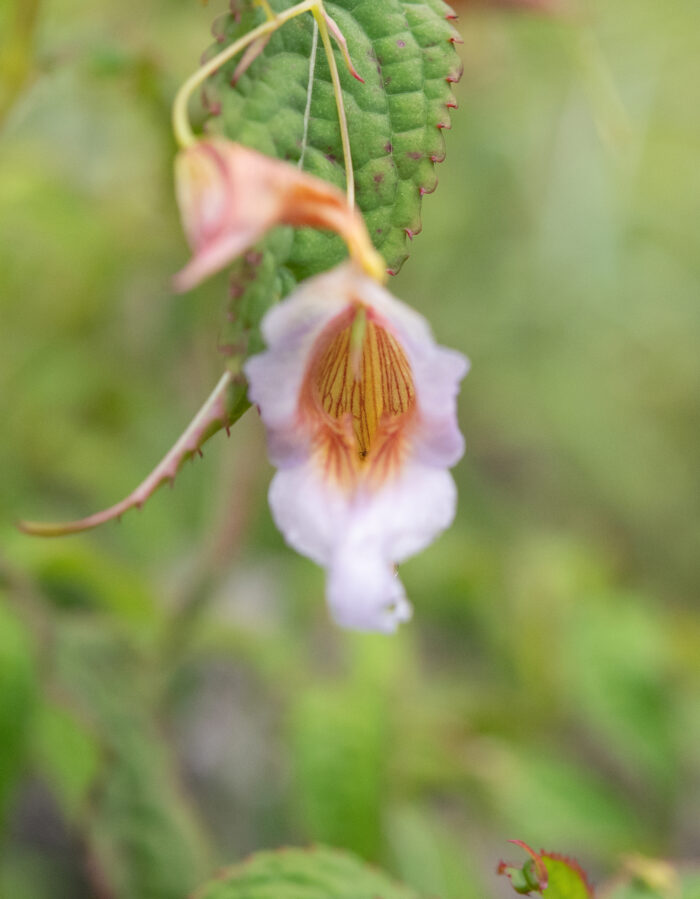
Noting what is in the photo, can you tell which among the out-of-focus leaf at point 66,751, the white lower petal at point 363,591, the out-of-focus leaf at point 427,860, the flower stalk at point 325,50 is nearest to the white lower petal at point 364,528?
the white lower petal at point 363,591

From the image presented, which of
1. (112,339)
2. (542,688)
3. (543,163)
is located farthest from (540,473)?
(112,339)

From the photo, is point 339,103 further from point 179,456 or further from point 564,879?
point 564,879

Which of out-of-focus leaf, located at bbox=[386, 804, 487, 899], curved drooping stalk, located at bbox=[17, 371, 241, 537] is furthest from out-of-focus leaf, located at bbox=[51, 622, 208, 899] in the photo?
curved drooping stalk, located at bbox=[17, 371, 241, 537]

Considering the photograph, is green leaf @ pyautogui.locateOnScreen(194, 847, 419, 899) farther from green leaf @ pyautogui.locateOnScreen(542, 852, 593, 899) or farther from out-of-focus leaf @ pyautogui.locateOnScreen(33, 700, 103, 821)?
out-of-focus leaf @ pyautogui.locateOnScreen(33, 700, 103, 821)

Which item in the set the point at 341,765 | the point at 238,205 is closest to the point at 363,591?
the point at 238,205

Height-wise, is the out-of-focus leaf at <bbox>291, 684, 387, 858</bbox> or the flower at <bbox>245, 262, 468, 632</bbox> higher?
the flower at <bbox>245, 262, 468, 632</bbox>

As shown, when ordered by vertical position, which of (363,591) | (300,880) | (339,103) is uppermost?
(339,103)
